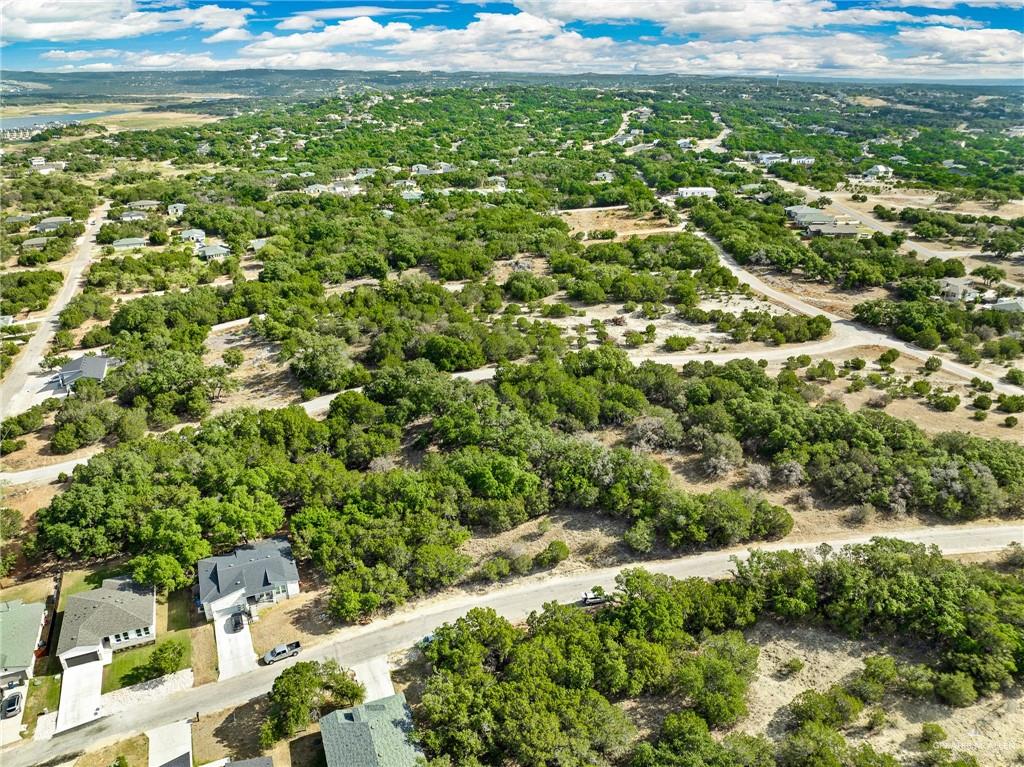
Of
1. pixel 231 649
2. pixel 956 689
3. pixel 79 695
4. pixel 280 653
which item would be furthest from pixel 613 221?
pixel 79 695

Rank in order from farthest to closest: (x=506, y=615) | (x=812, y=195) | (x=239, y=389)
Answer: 1. (x=812, y=195)
2. (x=239, y=389)
3. (x=506, y=615)

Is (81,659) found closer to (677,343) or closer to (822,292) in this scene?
(677,343)

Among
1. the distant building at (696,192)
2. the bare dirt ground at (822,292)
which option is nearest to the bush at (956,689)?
the bare dirt ground at (822,292)

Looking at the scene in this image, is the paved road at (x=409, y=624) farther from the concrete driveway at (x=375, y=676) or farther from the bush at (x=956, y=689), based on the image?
the bush at (x=956, y=689)

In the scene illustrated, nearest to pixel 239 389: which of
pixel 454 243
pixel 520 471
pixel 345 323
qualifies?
pixel 345 323

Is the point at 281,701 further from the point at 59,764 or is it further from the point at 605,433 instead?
the point at 605,433

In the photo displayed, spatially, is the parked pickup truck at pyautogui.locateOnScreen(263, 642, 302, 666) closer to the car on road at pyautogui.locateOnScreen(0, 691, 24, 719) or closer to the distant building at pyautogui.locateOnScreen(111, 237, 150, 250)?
the car on road at pyautogui.locateOnScreen(0, 691, 24, 719)

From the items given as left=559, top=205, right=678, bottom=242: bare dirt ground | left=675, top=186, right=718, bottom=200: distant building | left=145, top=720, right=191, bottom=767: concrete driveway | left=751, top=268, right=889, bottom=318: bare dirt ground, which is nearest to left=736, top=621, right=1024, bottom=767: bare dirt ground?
left=145, top=720, right=191, bottom=767: concrete driveway
